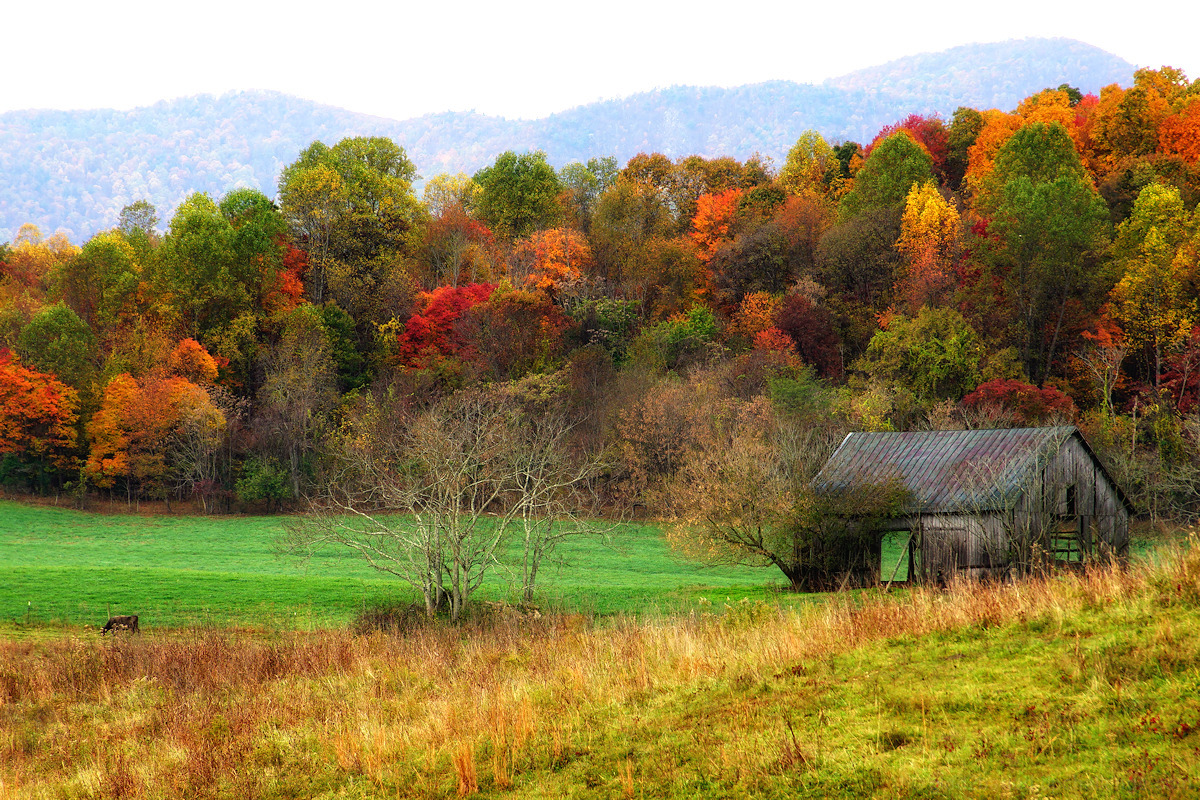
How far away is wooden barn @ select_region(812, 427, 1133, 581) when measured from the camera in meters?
26.8

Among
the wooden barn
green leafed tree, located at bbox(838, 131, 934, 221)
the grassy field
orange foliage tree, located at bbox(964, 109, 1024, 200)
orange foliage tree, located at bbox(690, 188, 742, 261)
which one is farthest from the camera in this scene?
orange foliage tree, located at bbox(690, 188, 742, 261)

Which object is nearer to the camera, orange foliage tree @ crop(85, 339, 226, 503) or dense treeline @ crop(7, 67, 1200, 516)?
dense treeline @ crop(7, 67, 1200, 516)

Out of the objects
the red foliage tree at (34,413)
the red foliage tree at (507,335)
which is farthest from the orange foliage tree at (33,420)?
the red foliage tree at (507,335)

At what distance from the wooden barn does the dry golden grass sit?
13.4 m

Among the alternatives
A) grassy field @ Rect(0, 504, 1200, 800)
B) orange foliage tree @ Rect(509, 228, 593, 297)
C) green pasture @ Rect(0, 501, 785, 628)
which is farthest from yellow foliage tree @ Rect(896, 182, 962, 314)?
grassy field @ Rect(0, 504, 1200, 800)

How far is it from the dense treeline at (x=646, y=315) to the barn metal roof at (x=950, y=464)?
43.0ft

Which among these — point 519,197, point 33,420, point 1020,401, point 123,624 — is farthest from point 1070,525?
point 33,420

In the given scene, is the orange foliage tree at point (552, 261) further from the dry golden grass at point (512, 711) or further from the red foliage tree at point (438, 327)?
the dry golden grass at point (512, 711)

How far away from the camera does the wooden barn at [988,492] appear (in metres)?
26.8

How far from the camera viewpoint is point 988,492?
89.5 ft

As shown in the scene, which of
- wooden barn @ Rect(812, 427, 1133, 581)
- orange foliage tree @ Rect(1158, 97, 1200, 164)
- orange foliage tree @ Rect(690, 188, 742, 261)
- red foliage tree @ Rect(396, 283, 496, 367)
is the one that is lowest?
Result: wooden barn @ Rect(812, 427, 1133, 581)

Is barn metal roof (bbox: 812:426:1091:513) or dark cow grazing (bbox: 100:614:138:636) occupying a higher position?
barn metal roof (bbox: 812:426:1091:513)

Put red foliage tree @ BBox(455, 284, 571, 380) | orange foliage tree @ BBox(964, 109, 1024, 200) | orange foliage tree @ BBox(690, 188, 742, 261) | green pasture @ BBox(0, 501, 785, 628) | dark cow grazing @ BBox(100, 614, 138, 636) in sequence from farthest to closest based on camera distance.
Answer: orange foliage tree @ BBox(690, 188, 742, 261) → orange foliage tree @ BBox(964, 109, 1024, 200) → red foliage tree @ BBox(455, 284, 571, 380) → green pasture @ BBox(0, 501, 785, 628) → dark cow grazing @ BBox(100, 614, 138, 636)

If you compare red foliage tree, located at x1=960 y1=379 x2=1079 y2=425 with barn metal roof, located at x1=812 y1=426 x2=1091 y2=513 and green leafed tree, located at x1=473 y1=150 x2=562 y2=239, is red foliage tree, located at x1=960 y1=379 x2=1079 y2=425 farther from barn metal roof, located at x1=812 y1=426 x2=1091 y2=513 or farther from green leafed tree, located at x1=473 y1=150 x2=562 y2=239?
green leafed tree, located at x1=473 y1=150 x2=562 y2=239
